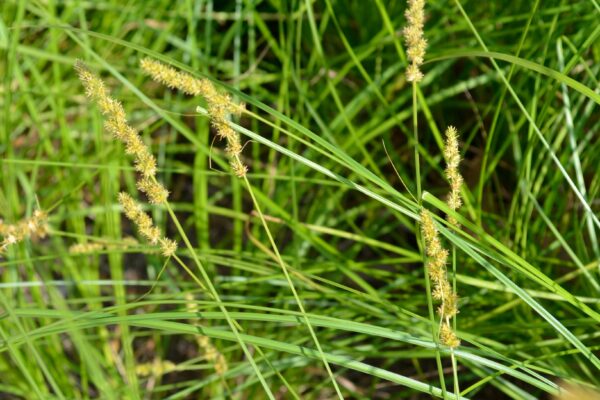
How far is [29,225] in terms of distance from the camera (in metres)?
0.81

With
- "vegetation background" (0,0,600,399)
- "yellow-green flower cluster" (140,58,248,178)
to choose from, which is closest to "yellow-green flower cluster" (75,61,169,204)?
"yellow-green flower cluster" (140,58,248,178)

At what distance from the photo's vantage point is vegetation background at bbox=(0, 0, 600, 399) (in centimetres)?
106

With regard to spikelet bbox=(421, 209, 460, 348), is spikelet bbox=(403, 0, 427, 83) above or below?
above

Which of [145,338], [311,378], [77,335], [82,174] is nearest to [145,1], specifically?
[82,174]

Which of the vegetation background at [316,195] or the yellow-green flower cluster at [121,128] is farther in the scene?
the vegetation background at [316,195]

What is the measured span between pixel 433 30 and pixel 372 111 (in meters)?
0.25

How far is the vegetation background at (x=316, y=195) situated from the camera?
106cm

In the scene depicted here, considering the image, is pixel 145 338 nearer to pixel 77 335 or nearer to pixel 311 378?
pixel 311 378

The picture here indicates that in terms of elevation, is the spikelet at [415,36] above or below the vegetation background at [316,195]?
above

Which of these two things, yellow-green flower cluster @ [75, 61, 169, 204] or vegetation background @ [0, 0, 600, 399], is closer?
yellow-green flower cluster @ [75, 61, 169, 204]

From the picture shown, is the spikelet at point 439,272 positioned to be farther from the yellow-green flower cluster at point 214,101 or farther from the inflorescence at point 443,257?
the yellow-green flower cluster at point 214,101

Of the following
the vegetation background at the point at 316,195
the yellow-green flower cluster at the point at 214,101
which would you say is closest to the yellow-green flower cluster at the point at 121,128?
the yellow-green flower cluster at the point at 214,101

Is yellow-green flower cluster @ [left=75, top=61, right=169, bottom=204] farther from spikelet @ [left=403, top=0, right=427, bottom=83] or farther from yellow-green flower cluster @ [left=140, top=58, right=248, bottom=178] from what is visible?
spikelet @ [left=403, top=0, right=427, bottom=83]

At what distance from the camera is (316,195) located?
1389mm
